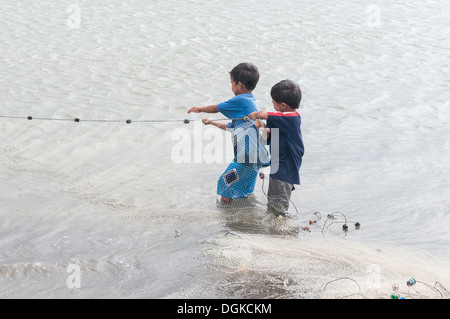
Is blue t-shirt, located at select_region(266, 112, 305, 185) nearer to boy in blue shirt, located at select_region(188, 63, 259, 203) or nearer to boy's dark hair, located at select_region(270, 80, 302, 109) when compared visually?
boy's dark hair, located at select_region(270, 80, 302, 109)

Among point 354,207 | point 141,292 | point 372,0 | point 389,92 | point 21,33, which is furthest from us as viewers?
point 372,0

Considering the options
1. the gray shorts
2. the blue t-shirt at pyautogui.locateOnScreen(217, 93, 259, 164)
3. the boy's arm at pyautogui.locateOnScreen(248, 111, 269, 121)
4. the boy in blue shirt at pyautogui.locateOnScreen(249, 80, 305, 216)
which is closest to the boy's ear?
the boy in blue shirt at pyautogui.locateOnScreen(249, 80, 305, 216)

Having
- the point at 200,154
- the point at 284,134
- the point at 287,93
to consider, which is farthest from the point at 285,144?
the point at 200,154

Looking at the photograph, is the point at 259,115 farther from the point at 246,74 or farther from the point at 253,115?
the point at 246,74

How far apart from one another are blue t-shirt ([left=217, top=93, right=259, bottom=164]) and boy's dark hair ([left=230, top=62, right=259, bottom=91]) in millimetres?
119

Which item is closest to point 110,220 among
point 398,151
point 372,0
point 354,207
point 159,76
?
point 354,207

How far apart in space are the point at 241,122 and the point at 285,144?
481 mm

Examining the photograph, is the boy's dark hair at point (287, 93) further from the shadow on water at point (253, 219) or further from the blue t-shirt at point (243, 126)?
the shadow on water at point (253, 219)

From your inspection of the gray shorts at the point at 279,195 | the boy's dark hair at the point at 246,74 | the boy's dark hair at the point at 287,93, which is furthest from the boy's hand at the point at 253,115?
the gray shorts at the point at 279,195

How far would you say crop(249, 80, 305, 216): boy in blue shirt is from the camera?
5121 millimetres

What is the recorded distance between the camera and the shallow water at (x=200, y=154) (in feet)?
15.1

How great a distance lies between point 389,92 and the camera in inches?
378

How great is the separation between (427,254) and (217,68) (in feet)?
18.9
